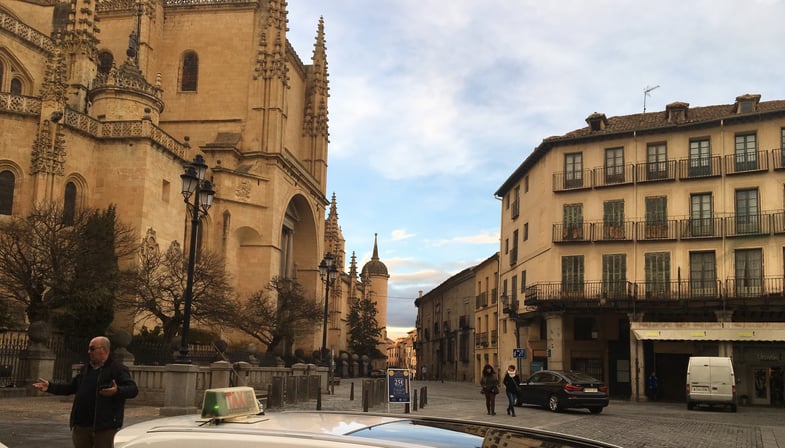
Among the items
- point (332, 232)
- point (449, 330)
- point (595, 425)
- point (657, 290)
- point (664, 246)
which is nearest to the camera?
point (595, 425)

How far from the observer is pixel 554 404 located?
75.2 ft

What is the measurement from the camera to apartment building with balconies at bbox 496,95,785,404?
31.4 meters

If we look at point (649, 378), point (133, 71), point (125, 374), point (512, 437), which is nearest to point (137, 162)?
point (133, 71)

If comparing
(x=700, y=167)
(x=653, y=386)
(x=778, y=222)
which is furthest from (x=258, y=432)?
(x=700, y=167)

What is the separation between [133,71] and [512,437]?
40.2 meters

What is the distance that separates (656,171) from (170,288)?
22.5 m

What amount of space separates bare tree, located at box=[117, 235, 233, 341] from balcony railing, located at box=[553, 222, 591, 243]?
15.7 meters

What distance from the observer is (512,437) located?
2.84 m

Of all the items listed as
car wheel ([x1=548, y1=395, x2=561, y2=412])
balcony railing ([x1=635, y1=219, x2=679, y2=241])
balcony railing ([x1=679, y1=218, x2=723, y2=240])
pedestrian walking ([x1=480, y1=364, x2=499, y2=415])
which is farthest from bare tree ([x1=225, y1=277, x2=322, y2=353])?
balcony railing ([x1=679, y1=218, x2=723, y2=240])

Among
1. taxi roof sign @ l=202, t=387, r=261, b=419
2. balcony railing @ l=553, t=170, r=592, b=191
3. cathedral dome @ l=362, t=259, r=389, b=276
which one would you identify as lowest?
taxi roof sign @ l=202, t=387, r=261, b=419

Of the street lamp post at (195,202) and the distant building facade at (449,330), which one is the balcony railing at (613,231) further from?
the street lamp post at (195,202)

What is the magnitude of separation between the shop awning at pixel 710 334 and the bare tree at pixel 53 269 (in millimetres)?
21724

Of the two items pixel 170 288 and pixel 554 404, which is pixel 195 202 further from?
pixel 170 288

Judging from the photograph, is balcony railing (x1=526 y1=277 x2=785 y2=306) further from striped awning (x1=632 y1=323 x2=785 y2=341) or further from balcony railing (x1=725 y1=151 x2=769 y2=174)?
balcony railing (x1=725 y1=151 x2=769 y2=174)
